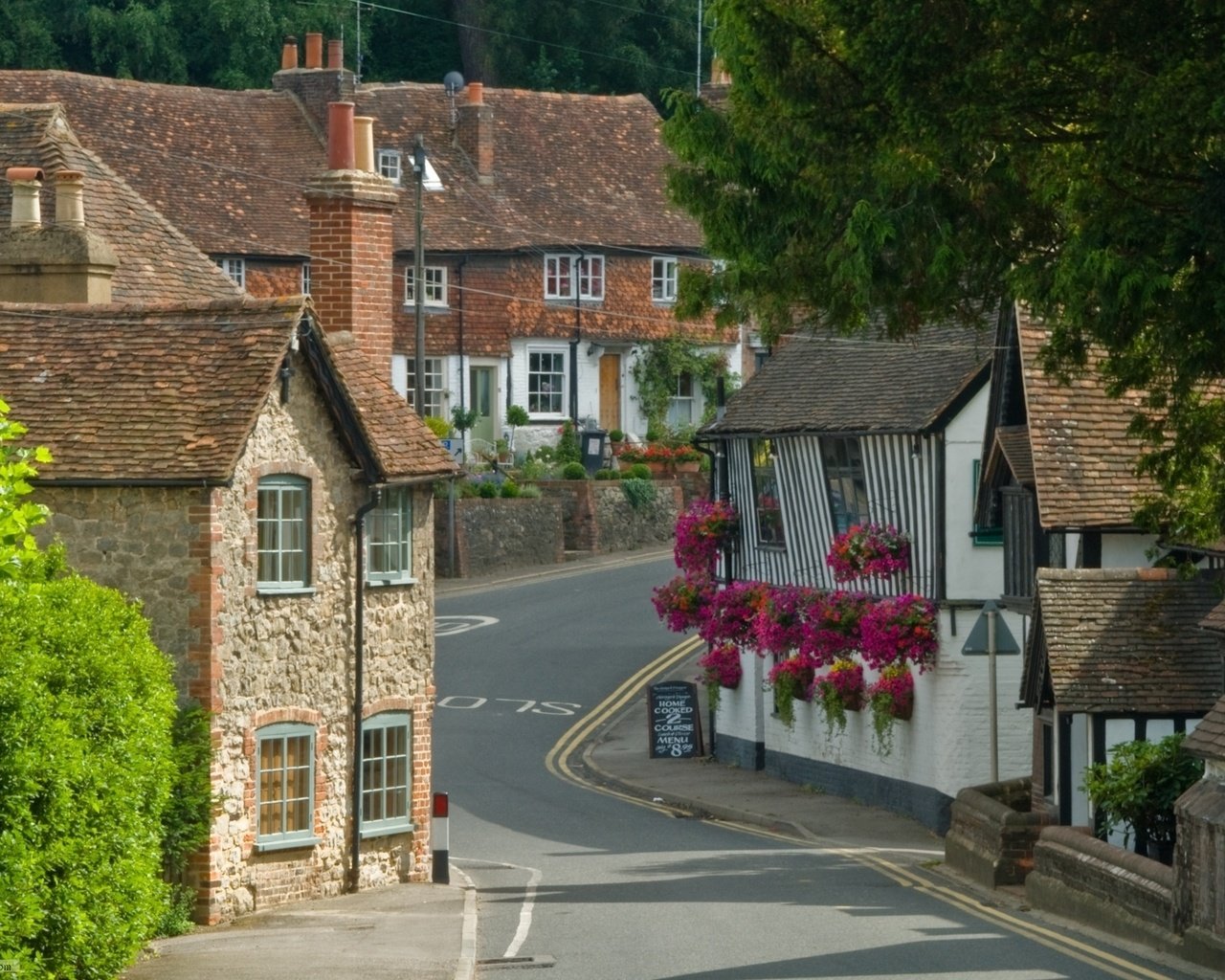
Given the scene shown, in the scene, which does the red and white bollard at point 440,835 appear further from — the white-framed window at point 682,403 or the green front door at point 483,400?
the white-framed window at point 682,403

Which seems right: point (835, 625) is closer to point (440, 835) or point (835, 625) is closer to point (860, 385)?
point (860, 385)

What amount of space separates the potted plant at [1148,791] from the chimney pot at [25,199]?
15.2m

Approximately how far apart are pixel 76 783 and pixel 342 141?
15.1 m

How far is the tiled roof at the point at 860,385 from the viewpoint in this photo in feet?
112

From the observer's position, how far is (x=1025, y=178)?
60.8 ft

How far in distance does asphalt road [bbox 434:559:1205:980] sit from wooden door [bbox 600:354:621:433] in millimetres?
13237

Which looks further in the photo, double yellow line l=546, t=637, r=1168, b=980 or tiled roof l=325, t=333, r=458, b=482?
tiled roof l=325, t=333, r=458, b=482

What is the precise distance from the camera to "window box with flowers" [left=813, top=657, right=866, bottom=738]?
36.0m

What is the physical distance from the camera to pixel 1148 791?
77.9 feet

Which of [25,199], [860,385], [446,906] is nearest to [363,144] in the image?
[25,199]

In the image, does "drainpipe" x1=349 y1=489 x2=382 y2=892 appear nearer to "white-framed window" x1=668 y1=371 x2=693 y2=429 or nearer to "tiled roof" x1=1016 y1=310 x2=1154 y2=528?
"tiled roof" x1=1016 y1=310 x2=1154 y2=528

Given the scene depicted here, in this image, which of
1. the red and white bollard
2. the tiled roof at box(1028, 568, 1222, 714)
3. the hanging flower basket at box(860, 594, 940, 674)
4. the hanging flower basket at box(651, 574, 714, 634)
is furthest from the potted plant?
the hanging flower basket at box(651, 574, 714, 634)

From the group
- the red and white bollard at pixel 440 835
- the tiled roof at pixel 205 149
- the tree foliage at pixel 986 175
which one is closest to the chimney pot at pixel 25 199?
the red and white bollard at pixel 440 835

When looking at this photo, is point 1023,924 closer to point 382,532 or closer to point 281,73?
point 382,532
